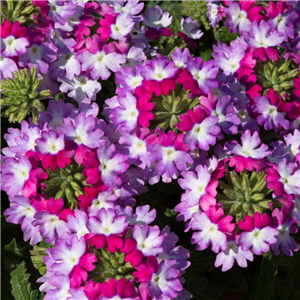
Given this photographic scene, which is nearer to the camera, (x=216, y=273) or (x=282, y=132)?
(x=282, y=132)

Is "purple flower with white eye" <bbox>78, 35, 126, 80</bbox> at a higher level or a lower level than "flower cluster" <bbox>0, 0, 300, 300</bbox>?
higher

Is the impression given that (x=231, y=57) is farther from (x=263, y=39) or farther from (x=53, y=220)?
(x=53, y=220)

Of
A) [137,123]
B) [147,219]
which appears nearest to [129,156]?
[137,123]

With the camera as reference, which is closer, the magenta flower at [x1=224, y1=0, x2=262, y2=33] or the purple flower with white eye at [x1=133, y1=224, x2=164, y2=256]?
the purple flower with white eye at [x1=133, y1=224, x2=164, y2=256]

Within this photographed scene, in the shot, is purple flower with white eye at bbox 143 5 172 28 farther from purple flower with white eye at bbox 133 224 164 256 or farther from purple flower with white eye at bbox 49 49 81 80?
purple flower with white eye at bbox 133 224 164 256

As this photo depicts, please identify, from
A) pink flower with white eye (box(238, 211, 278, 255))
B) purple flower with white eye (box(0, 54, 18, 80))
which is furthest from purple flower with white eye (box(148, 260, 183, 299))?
purple flower with white eye (box(0, 54, 18, 80))

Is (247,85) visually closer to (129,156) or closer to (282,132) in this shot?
(282,132)
